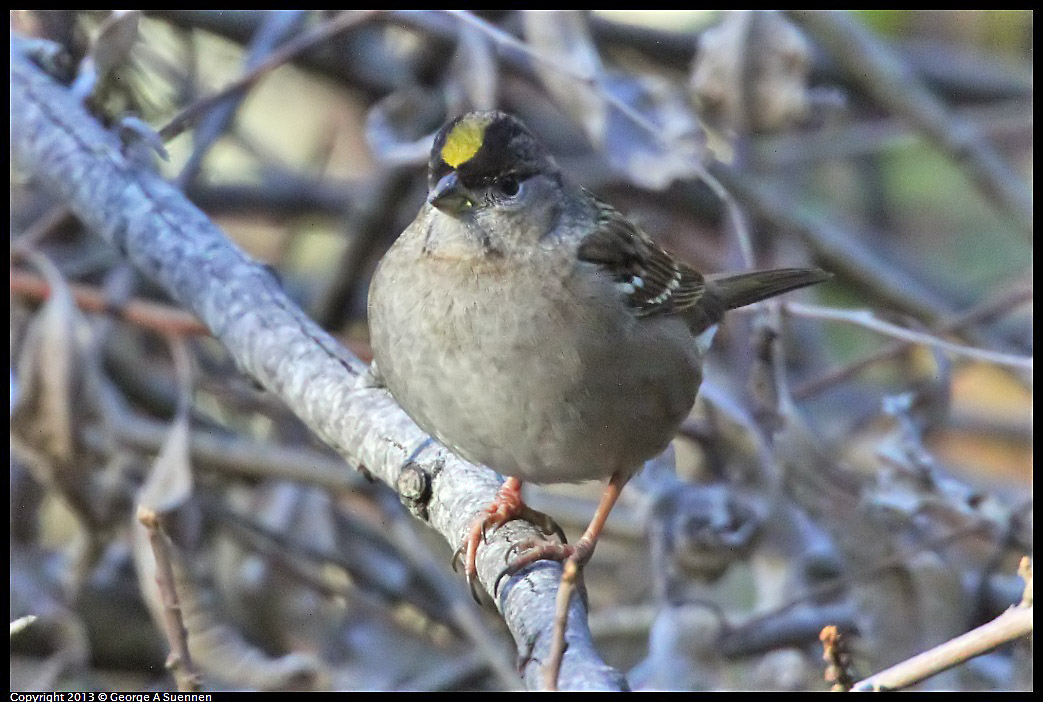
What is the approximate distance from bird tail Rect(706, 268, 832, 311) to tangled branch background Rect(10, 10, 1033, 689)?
0.12 metres

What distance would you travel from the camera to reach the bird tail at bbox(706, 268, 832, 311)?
3.54 metres

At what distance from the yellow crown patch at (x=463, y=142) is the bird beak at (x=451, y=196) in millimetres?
35

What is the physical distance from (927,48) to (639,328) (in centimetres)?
449

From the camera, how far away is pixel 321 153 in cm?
598

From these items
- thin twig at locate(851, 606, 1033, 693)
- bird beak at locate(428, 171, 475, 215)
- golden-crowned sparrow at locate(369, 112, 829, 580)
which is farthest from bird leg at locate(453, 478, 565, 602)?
thin twig at locate(851, 606, 1033, 693)

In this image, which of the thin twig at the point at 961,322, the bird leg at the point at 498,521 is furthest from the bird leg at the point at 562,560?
the thin twig at the point at 961,322

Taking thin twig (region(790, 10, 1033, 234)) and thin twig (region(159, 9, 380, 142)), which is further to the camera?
thin twig (region(790, 10, 1033, 234))

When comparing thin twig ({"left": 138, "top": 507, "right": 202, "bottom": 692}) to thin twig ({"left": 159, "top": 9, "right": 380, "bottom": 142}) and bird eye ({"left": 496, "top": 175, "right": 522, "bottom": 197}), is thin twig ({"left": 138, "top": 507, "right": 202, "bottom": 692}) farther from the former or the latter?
thin twig ({"left": 159, "top": 9, "right": 380, "bottom": 142})

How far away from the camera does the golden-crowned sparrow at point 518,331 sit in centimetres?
260

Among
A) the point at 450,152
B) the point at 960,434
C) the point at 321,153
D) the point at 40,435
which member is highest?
the point at 321,153

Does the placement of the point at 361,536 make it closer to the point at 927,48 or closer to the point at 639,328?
the point at 639,328

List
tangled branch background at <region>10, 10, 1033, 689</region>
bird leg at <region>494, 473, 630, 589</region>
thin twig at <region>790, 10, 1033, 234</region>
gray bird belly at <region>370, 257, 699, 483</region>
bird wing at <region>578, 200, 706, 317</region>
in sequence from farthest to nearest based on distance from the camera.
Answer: thin twig at <region>790, 10, 1033, 234</region> → tangled branch background at <region>10, 10, 1033, 689</region> → bird wing at <region>578, 200, 706, 317</region> → gray bird belly at <region>370, 257, 699, 483</region> → bird leg at <region>494, 473, 630, 589</region>

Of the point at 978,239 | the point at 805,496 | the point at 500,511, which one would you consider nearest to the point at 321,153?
the point at 805,496

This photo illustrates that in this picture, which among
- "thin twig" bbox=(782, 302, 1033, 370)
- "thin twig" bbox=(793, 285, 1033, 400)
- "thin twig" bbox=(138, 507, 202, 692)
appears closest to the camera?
"thin twig" bbox=(138, 507, 202, 692)
